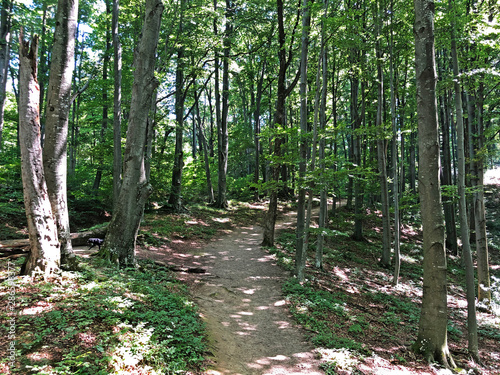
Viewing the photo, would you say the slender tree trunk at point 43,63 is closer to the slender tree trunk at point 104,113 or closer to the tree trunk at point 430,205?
the slender tree trunk at point 104,113

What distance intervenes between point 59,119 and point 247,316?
16.8 feet

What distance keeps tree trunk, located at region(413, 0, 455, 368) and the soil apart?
2148 millimetres

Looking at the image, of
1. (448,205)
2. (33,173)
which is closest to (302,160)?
(33,173)

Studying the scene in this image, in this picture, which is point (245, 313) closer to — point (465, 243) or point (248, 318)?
point (248, 318)

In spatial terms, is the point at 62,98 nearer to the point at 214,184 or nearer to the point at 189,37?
the point at 189,37

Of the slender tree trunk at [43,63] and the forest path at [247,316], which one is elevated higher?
the slender tree trunk at [43,63]

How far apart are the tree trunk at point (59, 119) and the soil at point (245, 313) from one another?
2941 millimetres

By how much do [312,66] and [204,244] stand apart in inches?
395

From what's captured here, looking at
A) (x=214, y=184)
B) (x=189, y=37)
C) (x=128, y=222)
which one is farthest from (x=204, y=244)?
(x=214, y=184)

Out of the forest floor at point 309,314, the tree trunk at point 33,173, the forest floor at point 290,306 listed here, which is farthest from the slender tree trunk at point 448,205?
the tree trunk at point 33,173

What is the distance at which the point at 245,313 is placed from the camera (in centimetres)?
599

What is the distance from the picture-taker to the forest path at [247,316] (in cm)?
425

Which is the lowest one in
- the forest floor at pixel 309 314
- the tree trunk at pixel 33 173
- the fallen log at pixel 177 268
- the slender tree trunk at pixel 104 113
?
the forest floor at pixel 309 314

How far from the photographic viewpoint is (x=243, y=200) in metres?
21.9
